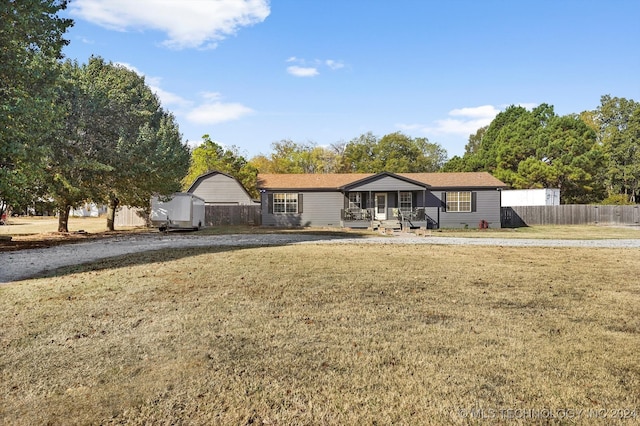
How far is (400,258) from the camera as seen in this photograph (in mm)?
11508

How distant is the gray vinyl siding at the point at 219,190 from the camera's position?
32594 mm

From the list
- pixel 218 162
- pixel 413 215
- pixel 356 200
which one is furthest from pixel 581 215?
pixel 218 162

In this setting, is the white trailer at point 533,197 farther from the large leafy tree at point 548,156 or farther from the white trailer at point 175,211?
the white trailer at point 175,211

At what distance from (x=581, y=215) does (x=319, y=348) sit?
3560 centimetres

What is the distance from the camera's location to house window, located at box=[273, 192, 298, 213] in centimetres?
2848

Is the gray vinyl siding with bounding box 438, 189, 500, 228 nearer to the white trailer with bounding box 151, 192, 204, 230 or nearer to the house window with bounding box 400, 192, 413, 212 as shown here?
the house window with bounding box 400, 192, 413, 212

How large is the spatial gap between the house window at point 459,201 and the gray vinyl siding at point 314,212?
7797 millimetres

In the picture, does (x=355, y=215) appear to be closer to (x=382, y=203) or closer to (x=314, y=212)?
(x=382, y=203)

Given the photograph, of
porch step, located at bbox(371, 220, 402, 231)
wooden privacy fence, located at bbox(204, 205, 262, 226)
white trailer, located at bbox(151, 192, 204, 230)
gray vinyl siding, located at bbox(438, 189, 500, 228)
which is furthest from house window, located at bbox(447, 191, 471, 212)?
white trailer, located at bbox(151, 192, 204, 230)

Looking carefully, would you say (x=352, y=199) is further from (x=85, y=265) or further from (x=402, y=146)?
(x=402, y=146)

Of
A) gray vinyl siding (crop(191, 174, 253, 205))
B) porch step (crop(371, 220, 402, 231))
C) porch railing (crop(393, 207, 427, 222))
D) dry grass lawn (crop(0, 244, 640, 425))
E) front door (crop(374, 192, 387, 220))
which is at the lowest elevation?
dry grass lawn (crop(0, 244, 640, 425))

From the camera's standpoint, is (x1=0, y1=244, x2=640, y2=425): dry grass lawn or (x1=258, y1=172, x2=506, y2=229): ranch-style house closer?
(x1=0, y1=244, x2=640, y2=425): dry grass lawn

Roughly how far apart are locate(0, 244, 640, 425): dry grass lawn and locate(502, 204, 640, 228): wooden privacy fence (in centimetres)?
2615

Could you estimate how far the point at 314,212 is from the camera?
2858cm
